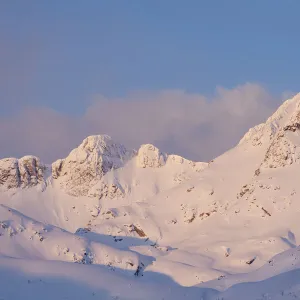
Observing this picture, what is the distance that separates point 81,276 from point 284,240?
2790 inches

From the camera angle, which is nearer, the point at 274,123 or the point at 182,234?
the point at 182,234

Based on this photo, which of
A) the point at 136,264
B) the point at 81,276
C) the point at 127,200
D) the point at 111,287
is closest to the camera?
the point at 111,287

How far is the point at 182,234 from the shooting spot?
408ft

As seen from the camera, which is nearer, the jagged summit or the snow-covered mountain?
the snow-covered mountain

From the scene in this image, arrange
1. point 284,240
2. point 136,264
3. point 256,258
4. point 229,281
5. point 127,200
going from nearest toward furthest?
point 229,281
point 136,264
point 256,258
point 284,240
point 127,200

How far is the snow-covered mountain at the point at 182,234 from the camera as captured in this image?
2767 cm

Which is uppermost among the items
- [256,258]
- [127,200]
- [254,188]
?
[127,200]

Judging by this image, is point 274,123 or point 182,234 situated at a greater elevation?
point 274,123

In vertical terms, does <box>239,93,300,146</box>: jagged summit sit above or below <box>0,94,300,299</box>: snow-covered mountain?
above

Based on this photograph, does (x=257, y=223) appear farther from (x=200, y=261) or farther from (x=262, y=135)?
(x=262, y=135)

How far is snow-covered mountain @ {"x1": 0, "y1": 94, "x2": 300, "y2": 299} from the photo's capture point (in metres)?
27.7

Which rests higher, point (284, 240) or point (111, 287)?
point (284, 240)

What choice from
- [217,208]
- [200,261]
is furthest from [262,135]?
[200,261]

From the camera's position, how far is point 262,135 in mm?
146375
